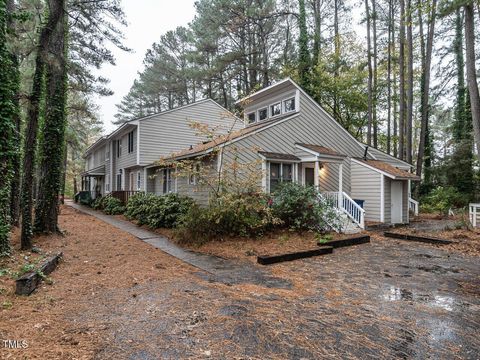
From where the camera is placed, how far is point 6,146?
17.9ft

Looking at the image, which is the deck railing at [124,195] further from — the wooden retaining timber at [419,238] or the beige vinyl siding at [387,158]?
the beige vinyl siding at [387,158]

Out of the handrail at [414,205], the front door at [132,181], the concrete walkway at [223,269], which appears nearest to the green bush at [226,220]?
the concrete walkway at [223,269]

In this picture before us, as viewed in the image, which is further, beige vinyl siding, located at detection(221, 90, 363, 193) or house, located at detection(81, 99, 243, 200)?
house, located at detection(81, 99, 243, 200)

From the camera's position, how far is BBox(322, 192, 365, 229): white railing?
35.6 ft

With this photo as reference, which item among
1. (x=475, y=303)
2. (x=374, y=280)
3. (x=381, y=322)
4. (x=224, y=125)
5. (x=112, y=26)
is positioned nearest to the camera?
(x=381, y=322)

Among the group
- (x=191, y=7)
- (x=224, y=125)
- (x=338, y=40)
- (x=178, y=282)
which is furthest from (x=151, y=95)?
(x=178, y=282)

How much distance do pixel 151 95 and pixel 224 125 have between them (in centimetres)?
1726

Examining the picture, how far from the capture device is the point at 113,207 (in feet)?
53.6

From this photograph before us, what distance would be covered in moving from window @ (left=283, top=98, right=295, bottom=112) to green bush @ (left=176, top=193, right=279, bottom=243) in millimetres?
6474

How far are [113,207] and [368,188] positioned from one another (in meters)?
14.1

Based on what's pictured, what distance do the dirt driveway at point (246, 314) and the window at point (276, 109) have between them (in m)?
9.75

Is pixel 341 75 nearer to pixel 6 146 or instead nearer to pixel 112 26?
pixel 112 26

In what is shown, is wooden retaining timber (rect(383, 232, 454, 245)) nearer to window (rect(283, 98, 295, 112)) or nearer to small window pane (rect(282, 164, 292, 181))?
small window pane (rect(282, 164, 292, 181))

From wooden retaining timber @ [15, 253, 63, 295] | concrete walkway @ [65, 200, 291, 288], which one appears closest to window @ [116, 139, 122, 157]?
concrete walkway @ [65, 200, 291, 288]
